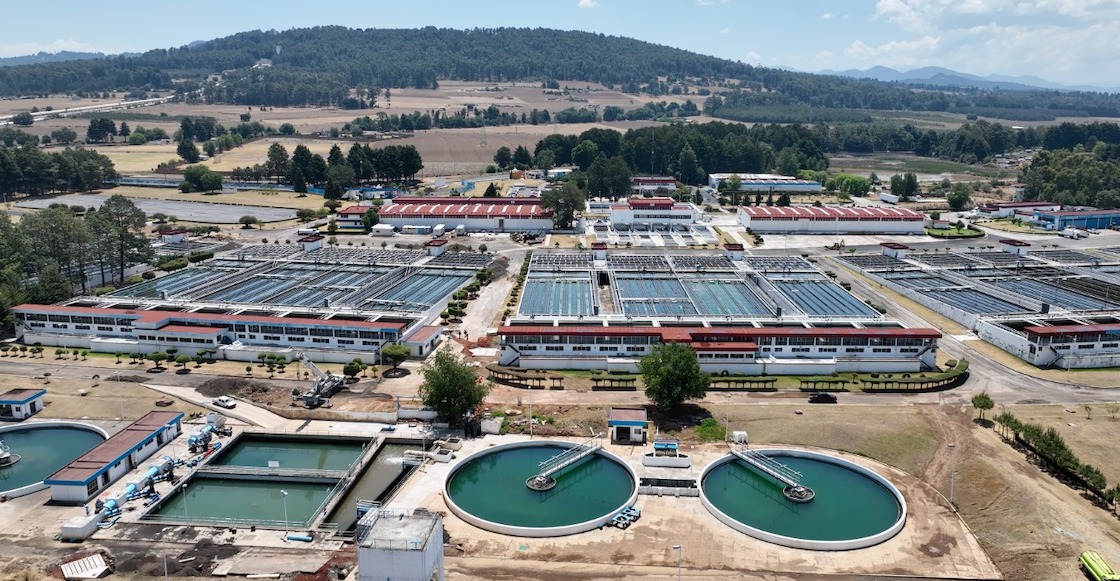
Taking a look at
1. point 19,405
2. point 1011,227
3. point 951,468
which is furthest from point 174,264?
point 1011,227

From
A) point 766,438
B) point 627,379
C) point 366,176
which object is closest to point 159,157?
point 366,176

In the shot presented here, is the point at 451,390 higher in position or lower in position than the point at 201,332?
higher

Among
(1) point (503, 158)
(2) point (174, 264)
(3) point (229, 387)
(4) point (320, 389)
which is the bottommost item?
(3) point (229, 387)

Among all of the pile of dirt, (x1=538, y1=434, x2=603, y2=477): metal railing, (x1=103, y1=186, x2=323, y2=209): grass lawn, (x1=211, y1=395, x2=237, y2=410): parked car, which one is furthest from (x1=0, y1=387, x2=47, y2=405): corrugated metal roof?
(x1=103, y1=186, x2=323, y2=209): grass lawn

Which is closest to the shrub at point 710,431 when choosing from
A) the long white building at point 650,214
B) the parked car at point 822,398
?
the parked car at point 822,398

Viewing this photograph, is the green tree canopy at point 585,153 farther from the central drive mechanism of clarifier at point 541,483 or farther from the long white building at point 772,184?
the central drive mechanism of clarifier at point 541,483

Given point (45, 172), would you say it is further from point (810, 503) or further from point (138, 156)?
point (810, 503)
